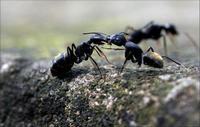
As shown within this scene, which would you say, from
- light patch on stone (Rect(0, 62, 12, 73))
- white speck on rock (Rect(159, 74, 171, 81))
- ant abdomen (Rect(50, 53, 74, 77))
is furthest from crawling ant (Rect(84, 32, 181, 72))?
light patch on stone (Rect(0, 62, 12, 73))

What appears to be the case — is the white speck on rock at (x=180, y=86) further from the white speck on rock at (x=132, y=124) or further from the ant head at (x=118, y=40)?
A: the ant head at (x=118, y=40)

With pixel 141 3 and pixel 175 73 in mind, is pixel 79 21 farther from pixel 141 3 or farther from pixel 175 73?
pixel 175 73

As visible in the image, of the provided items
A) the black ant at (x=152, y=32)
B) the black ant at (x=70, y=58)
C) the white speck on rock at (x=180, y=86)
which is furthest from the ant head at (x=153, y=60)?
the black ant at (x=152, y=32)

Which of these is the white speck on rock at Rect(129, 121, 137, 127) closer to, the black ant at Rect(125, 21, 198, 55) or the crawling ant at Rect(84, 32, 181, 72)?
the crawling ant at Rect(84, 32, 181, 72)

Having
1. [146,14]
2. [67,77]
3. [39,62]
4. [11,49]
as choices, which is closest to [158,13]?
[146,14]

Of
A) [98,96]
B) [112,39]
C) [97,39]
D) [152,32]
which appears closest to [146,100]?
[98,96]
